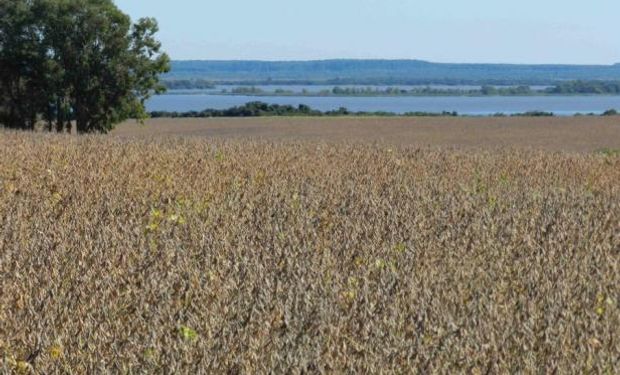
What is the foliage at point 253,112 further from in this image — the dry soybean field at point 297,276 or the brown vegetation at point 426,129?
the dry soybean field at point 297,276

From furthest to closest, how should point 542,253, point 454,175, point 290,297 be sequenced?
point 454,175, point 542,253, point 290,297

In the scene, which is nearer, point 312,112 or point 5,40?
point 5,40

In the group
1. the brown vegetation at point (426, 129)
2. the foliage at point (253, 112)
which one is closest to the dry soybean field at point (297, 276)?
the brown vegetation at point (426, 129)

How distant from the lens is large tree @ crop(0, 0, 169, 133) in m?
40.2

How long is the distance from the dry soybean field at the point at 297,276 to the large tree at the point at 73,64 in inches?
1173

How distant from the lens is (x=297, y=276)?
5.70 metres

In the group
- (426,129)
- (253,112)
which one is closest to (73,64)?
(426,129)

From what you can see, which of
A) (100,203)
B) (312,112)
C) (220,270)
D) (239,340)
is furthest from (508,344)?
(312,112)

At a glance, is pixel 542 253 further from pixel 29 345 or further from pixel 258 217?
pixel 29 345

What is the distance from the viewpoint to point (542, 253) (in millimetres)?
6855

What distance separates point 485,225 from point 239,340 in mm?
3592

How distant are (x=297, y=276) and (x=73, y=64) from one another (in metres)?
35.6

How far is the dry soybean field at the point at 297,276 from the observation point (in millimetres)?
4352

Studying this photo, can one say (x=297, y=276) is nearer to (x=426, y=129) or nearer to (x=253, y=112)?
(x=426, y=129)
